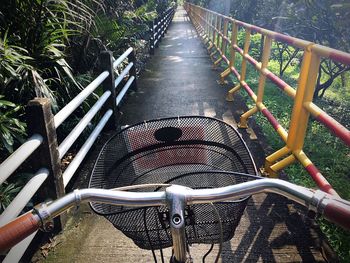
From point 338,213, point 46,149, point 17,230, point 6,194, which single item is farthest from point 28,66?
point 338,213

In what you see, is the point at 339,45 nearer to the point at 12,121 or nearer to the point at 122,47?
the point at 122,47

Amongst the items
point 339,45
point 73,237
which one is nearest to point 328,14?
point 339,45

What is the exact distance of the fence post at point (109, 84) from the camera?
361 cm

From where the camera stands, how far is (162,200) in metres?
0.96

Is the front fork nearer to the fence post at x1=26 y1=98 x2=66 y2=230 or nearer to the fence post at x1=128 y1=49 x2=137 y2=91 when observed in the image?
the fence post at x1=26 y1=98 x2=66 y2=230

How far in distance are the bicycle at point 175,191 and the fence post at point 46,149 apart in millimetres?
591

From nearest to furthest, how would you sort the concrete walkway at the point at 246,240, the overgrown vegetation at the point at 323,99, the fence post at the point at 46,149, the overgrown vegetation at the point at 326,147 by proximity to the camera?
the fence post at the point at 46,149
the concrete walkway at the point at 246,240
the overgrown vegetation at the point at 326,147
the overgrown vegetation at the point at 323,99

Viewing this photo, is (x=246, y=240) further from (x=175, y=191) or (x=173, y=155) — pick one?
(x=175, y=191)

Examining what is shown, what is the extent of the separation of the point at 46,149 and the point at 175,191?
1396 mm

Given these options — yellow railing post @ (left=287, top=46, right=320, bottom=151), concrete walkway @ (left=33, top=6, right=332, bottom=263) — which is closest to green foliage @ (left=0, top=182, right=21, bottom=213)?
concrete walkway @ (left=33, top=6, right=332, bottom=263)

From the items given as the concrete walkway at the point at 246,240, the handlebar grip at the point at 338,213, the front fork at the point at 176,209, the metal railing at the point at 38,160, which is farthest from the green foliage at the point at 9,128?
the handlebar grip at the point at 338,213

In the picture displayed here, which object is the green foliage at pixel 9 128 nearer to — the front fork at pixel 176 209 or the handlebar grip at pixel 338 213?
the front fork at pixel 176 209

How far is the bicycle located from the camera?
91 cm

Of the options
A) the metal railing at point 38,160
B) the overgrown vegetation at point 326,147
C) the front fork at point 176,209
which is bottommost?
the overgrown vegetation at point 326,147
